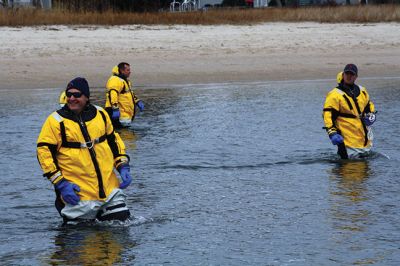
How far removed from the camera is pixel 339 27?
3069cm

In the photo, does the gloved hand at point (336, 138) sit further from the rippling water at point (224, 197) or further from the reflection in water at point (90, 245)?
the reflection in water at point (90, 245)

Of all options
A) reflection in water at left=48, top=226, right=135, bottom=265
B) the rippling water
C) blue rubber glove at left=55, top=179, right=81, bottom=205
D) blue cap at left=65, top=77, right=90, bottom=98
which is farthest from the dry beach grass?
blue cap at left=65, top=77, right=90, bottom=98

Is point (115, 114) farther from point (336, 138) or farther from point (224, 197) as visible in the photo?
point (224, 197)

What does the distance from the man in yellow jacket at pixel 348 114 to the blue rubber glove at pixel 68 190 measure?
15.9ft

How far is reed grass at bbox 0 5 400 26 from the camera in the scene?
97.6ft

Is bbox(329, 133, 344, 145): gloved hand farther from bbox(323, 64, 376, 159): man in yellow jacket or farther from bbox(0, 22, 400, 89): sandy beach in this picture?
bbox(0, 22, 400, 89): sandy beach

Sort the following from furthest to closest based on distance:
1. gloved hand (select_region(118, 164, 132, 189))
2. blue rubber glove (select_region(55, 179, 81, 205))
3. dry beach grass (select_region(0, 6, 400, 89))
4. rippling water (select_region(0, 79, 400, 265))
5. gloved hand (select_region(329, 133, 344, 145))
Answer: dry beach grass (select_region(0, 6, 400, 89)) → gloved hand (select_region(329, 133, 344, 145)) → rippling water (select_region(0, 79, 400, 265)) → gloved hand (select_region(118, 164, 132, 189)) → blue rubber glove (select_region(55, 179, 81, 205))

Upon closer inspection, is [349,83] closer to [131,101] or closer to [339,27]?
[131,101]

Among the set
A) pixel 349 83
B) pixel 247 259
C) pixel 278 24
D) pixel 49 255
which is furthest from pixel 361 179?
pixel 278 24

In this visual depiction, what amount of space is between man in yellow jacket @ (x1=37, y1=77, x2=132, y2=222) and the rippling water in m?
0.43

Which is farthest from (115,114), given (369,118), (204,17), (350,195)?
(204,17)

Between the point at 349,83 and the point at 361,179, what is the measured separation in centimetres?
135

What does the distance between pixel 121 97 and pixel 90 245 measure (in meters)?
8.38

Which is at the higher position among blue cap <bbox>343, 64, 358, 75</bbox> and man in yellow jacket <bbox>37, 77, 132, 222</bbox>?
blue cap <bbox>343, 64, 358, 75</bbox>
